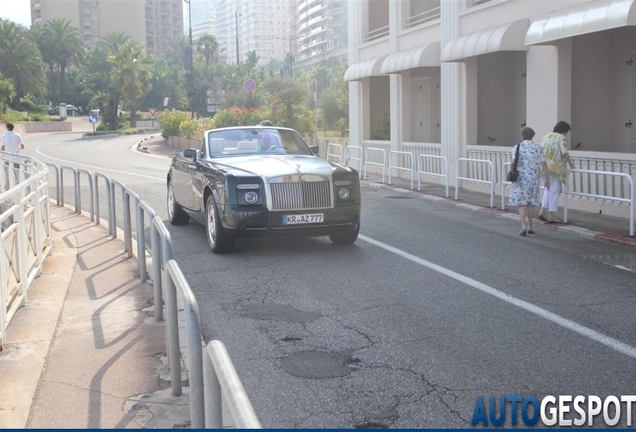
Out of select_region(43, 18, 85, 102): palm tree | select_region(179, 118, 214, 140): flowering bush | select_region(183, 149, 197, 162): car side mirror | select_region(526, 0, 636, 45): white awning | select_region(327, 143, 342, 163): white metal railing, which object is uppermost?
select_region(43, 18, 85, 102): palm tree

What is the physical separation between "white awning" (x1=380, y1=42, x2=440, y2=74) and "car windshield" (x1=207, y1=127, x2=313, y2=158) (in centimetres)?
1086

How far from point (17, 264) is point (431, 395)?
4.43 metres

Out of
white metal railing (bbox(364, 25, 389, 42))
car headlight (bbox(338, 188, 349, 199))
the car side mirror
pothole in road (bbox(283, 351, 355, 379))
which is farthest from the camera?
white metal railing (bbox(364, 25, 389, 42))

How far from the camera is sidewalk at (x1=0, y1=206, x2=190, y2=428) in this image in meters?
5.19

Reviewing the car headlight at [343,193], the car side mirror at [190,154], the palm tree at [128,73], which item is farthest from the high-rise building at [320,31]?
→ the car headlight at [343,193]

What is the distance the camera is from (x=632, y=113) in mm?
18109

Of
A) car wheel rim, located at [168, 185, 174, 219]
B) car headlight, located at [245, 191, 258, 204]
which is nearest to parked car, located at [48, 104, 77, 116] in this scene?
car wheel rim, located at [168, 185, 174, 219]

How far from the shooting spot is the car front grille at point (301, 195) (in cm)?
1072

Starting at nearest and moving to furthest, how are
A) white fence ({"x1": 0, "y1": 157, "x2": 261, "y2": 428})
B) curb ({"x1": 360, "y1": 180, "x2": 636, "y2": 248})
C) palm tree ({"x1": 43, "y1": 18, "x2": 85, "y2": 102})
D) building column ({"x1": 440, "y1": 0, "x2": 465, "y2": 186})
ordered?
1. white fence ({"x1": 0, "y1": 157, "x2": 261, "y2": 428})
2. curb ({"x1": 360, "y1": 180, "x2": 636, "y2": 248})
3. building column ({"x1": 440, "y1": 0, "x2": 465, "y2": 186})
4. palm tree ({"x1": 43, "y1": 18, "x2": 85, "y2": 102})

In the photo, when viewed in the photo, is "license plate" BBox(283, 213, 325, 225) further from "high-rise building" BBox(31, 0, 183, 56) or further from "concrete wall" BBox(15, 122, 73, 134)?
"high-rise building" BBox(31, 0, 183, 56)

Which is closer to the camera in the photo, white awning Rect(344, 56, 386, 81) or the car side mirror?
the car side mirror

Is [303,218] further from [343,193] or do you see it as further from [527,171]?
[527,171]

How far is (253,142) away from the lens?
41.6 ft

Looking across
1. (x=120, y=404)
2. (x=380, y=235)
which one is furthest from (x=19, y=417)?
(x=380, y=235)
